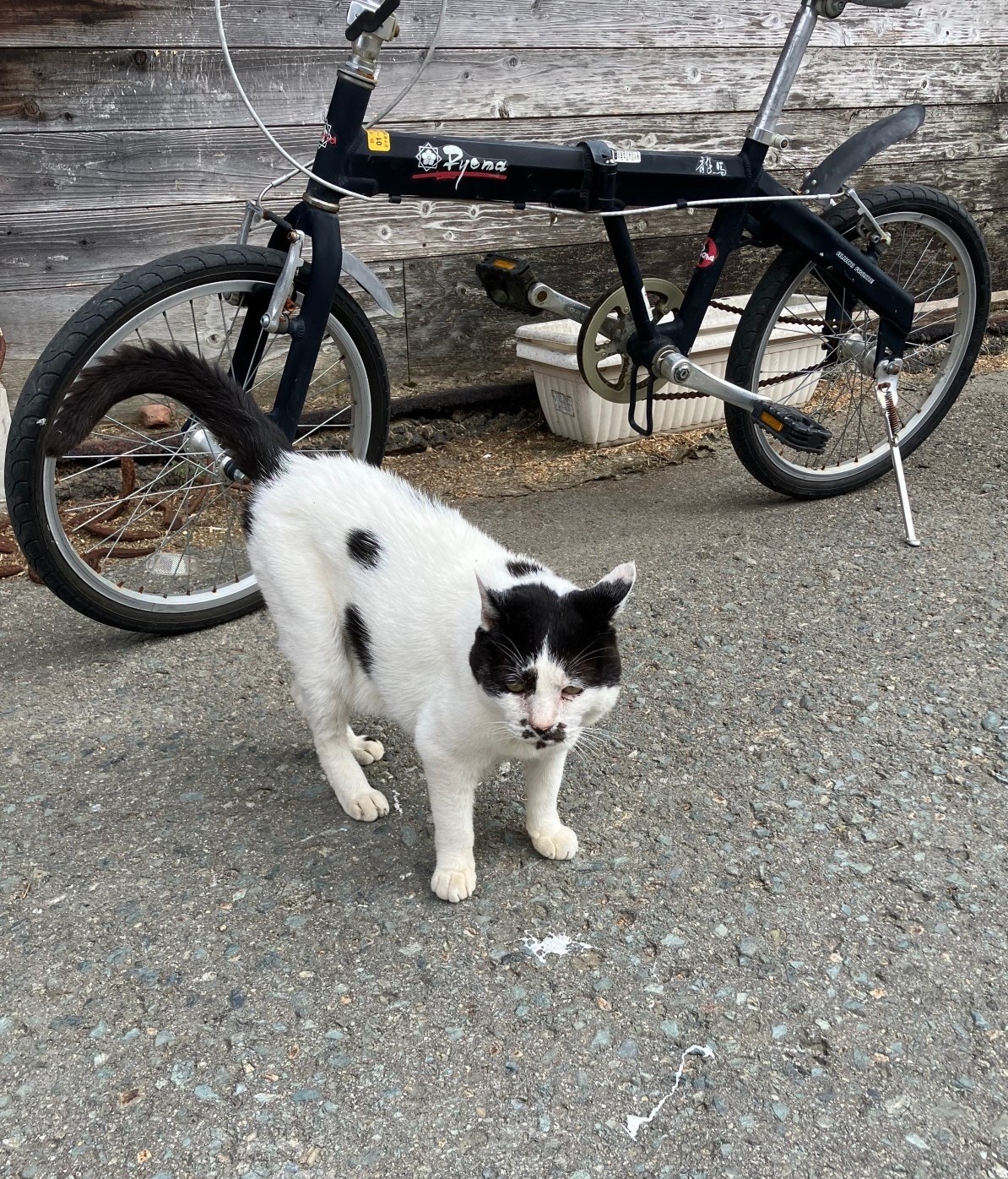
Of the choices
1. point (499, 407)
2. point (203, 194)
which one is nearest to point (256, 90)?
point (203, 194)

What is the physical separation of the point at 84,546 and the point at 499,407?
197 centimetres

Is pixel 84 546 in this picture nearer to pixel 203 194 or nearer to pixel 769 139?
pixel 203 194

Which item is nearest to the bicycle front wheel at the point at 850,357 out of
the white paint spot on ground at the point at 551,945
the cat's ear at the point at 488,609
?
the cat's ear at the point at 488,609

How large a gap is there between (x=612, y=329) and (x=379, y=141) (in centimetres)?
106

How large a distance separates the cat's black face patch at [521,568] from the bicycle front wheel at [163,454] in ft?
3.14

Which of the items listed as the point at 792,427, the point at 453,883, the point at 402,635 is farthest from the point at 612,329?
the point at 453,883

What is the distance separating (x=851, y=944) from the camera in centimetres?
189

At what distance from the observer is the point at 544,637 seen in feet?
5.65

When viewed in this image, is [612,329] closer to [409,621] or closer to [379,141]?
[379,141]

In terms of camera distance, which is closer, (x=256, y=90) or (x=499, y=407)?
(x=256, y=90)

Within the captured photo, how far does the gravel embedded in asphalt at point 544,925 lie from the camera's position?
5.14 ft

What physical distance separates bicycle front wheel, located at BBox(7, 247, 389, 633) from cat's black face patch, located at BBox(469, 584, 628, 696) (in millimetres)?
1184

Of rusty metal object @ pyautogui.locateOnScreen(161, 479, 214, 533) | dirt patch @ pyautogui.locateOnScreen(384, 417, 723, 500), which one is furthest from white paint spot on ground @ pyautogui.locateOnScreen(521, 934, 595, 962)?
dirt patch @ pyautogui.locateOnScreen(384, 417, 723, 500)

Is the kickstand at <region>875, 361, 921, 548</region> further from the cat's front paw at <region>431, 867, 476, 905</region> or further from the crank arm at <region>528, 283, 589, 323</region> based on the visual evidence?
the cat's front paw at <region>431, 867, 476, 905</region>
